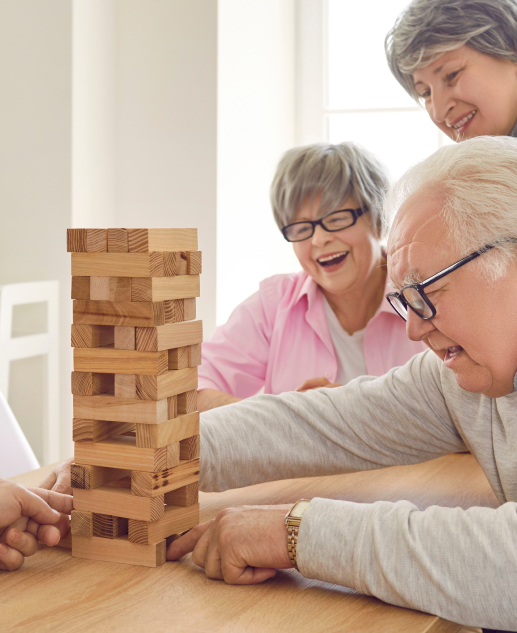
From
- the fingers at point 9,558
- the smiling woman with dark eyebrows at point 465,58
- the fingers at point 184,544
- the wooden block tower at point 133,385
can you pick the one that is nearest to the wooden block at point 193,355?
the wooden block tower at point 133,385

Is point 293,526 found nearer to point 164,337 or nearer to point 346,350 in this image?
point 164,337

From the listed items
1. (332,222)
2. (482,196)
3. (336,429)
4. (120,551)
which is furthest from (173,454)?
(332,222)

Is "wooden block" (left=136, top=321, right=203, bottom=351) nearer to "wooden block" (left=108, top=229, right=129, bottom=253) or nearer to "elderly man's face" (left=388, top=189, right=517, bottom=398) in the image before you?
"wooden block" (left=108, top=229, right=129, bottom=253)

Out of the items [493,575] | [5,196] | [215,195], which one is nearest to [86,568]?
[493,575]

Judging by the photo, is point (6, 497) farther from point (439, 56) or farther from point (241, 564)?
point (439, 56)

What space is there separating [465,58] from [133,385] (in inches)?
49.8

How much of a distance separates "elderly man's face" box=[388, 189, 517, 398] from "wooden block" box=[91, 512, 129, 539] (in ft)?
1.55

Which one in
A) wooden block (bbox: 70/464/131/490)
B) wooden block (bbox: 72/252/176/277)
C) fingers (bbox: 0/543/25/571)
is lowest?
fingers (bbox: 0/543/25/571)

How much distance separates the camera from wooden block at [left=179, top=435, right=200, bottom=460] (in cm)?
98

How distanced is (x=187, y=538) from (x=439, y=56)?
134 cm

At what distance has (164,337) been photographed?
92 cm

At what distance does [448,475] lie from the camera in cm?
132

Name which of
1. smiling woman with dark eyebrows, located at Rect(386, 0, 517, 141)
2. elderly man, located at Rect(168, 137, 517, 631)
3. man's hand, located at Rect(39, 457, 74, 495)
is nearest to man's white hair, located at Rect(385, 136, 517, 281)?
elderly man, located at Rect(168, 137, 517, 631)

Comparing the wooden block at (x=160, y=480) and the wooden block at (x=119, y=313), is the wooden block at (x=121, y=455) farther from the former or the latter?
the wooden block at (x=119, y=313)
